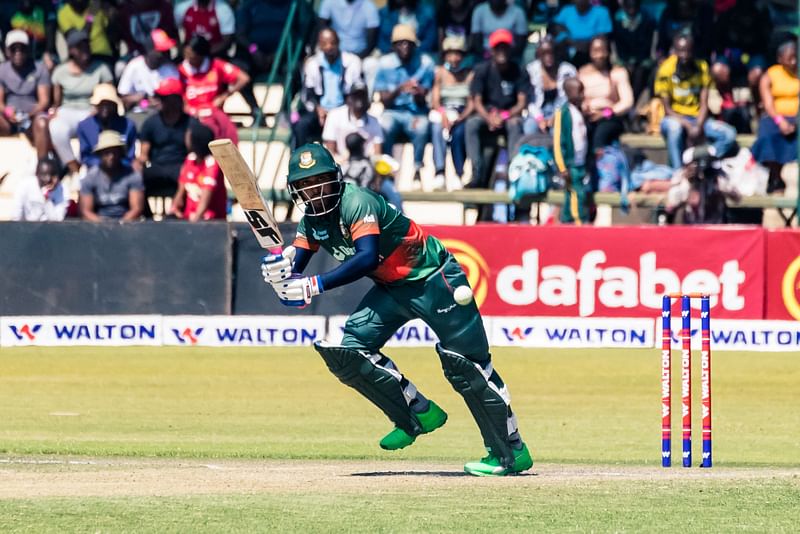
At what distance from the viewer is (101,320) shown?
17703 millimetres

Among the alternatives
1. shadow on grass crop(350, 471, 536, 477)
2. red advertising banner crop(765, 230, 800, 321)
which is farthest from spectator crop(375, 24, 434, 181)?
shadow on grass crop(350, 471, 536, 477)

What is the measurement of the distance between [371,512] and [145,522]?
107 centimetres

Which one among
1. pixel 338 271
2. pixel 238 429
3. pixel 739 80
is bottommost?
pixel 238 429

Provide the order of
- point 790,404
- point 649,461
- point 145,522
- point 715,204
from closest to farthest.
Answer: point 145,522, point 649,461, point 790,404, point 715,204

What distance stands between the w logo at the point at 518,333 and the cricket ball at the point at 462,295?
28.2 feet

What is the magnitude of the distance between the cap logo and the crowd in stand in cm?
965

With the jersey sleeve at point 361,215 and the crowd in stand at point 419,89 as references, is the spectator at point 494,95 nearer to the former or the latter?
the crowd in stand at point 419,89

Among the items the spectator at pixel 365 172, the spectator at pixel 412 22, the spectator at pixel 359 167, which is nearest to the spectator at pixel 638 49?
the spectator at pixel 412 22

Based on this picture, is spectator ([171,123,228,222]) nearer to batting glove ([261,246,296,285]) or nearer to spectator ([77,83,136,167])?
spectator ([77,83,136,167])

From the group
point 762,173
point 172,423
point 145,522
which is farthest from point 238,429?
point 762,173

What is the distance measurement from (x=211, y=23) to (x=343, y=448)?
10284mm

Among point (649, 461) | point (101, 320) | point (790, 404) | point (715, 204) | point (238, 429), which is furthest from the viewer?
point (715, 204)

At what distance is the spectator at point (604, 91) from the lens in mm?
19422

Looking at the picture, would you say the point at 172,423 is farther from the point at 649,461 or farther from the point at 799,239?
the point at 799,239
